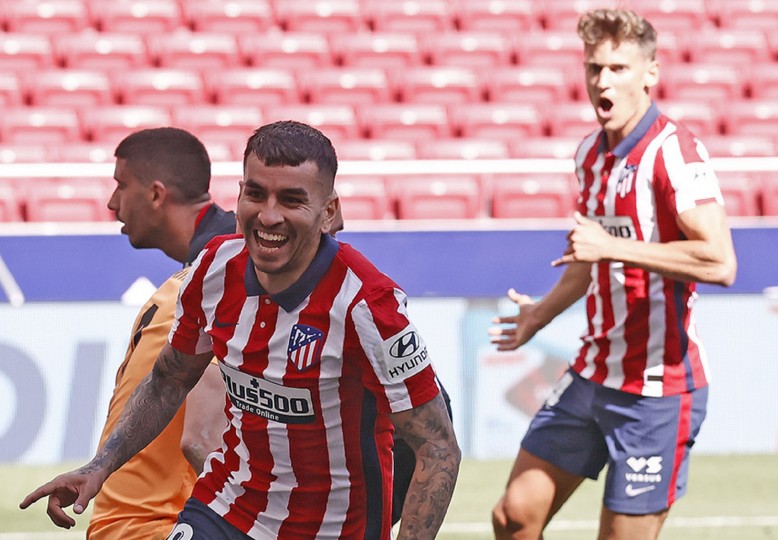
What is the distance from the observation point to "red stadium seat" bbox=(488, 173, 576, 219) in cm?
866

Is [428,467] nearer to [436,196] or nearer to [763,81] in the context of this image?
[436,196]

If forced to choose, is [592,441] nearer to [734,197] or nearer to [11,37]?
[734,197]

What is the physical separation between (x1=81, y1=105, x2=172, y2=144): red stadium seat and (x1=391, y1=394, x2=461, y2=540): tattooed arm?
300 inches

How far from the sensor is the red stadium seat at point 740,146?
9.82m

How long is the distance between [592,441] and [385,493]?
133 cm

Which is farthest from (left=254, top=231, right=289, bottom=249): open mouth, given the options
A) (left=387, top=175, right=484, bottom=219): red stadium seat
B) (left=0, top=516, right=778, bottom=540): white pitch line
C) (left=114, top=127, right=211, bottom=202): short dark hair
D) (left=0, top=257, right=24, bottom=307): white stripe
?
(left=387, top=175, right=484, bottom=219): red stadium seat

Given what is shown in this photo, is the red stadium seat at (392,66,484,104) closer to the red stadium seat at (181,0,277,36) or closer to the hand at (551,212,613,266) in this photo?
the red stadium seat at (181,0,277,36)

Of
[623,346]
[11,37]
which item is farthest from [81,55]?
[623,346]

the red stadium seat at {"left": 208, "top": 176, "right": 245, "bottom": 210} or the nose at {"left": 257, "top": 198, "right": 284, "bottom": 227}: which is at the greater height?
the nose at {"left": 257, "top": 198, "right": 284, "bottom": 227}

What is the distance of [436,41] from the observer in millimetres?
11453

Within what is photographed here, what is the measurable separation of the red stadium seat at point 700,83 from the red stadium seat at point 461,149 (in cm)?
216

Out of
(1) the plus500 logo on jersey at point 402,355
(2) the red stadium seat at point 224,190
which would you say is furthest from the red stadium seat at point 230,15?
(1) the plus500 logo on jersey at point 402,355

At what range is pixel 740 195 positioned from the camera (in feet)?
29.8

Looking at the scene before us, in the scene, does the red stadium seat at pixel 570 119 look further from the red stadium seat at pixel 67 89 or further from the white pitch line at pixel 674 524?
the white pitch line at pixel 674 524
